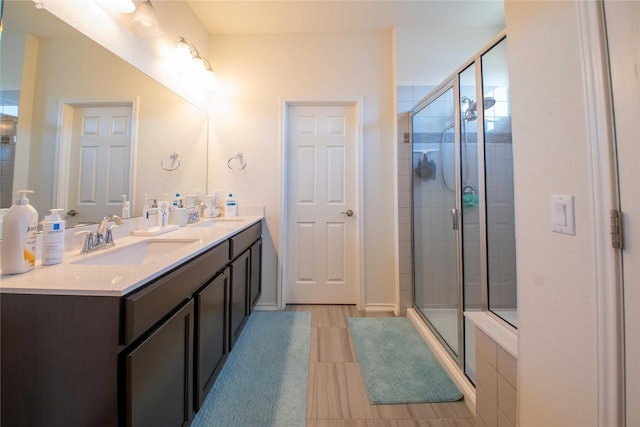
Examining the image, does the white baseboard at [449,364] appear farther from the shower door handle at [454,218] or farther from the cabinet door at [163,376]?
the cabinet door at [163,376]

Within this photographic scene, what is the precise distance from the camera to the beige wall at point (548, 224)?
0.62 m

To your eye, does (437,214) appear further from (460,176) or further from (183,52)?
(183,52)

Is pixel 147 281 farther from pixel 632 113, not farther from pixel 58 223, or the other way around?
pixel 632 113

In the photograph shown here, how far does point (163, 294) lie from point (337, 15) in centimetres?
250

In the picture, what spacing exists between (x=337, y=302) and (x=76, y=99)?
2.34 m

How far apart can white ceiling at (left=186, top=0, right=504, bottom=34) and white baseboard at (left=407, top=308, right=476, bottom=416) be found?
8.51 feet

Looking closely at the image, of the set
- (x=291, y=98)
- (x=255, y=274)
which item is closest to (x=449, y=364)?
(x=255, y=274)

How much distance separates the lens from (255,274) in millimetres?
2158

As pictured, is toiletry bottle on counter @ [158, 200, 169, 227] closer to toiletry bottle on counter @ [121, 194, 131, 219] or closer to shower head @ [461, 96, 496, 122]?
toiletry bottle on counter @ [121, 194, 131, 219]

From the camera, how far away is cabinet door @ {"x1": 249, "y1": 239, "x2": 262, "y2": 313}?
80.4 inches

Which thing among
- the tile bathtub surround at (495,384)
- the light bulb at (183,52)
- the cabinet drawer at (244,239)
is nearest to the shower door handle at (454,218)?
the tile bathtub surround at (495,384)

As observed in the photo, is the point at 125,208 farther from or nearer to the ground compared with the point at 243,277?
farther from the ground

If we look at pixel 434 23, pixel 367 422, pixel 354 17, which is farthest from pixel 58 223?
pixel 434 23

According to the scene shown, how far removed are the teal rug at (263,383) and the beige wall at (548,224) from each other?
3.36ft
